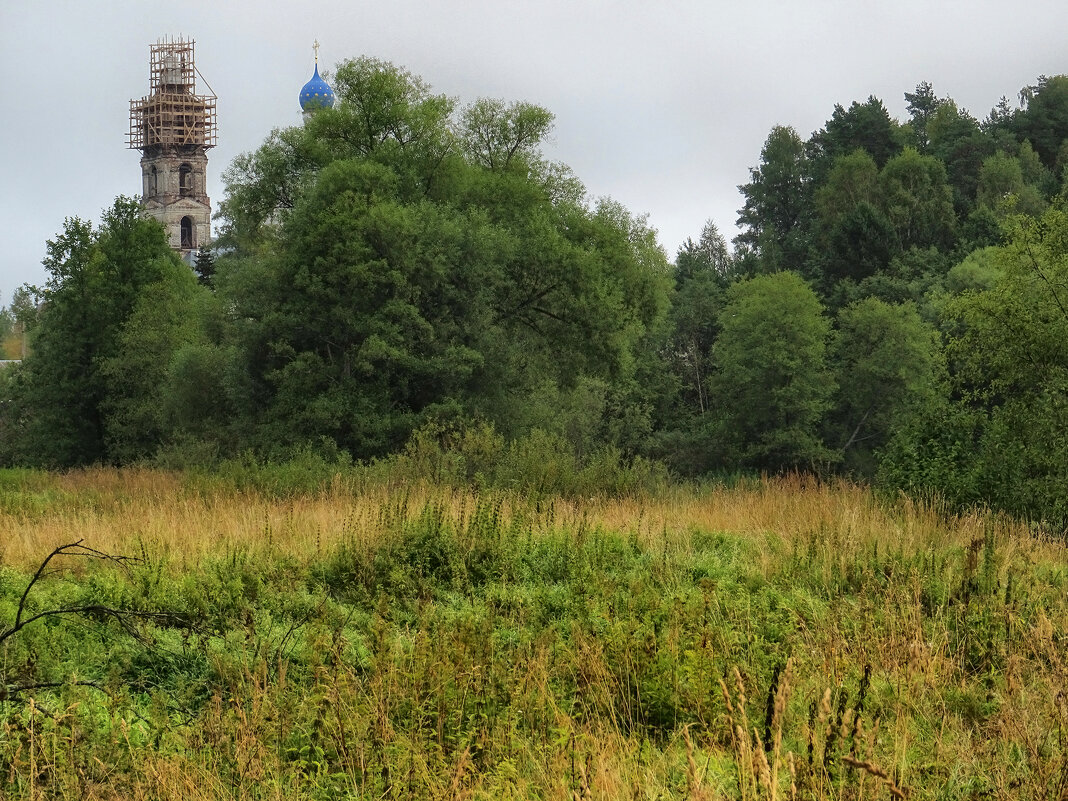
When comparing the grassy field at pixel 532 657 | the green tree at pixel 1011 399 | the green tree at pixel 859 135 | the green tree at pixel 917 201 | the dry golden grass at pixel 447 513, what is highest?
the green tree at pixel 859 135

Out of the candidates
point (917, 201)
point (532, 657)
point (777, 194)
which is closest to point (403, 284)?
point (532, 657)

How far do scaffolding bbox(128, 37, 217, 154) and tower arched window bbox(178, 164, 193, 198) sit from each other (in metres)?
2.28

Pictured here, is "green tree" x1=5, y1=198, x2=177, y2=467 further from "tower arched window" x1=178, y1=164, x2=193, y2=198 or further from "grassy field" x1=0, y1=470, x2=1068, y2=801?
"tower arched window" x1=178, y1=164, x2=193, y2=198

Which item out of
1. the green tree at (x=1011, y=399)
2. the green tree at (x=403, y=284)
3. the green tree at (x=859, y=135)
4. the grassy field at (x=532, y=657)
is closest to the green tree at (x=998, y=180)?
the green tree at (x=859, y=135)

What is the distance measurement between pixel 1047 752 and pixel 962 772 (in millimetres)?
553

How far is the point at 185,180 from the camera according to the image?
115 meters

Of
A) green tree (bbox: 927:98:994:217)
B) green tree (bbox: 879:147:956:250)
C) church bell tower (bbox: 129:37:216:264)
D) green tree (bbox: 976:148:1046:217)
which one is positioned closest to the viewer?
green tree (bbox: 879:147:956:250)

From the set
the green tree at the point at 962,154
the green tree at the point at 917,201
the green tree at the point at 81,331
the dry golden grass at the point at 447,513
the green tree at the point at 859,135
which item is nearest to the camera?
the dry golden grass at the point at 447,513

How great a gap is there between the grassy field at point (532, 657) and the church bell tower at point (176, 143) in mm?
105036

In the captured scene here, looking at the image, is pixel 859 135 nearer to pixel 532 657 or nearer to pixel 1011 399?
pixel 1011 399

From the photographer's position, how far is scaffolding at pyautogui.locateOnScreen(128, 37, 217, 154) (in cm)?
11331

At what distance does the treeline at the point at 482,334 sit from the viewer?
23922mm

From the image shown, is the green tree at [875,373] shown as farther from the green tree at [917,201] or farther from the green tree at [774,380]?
the green tree at [917,201]

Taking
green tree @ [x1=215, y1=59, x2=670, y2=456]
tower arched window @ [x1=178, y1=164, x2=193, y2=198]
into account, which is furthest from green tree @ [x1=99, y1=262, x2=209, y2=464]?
tower arched window @ [x1=178, y1=164, x2=193, y2=198]
